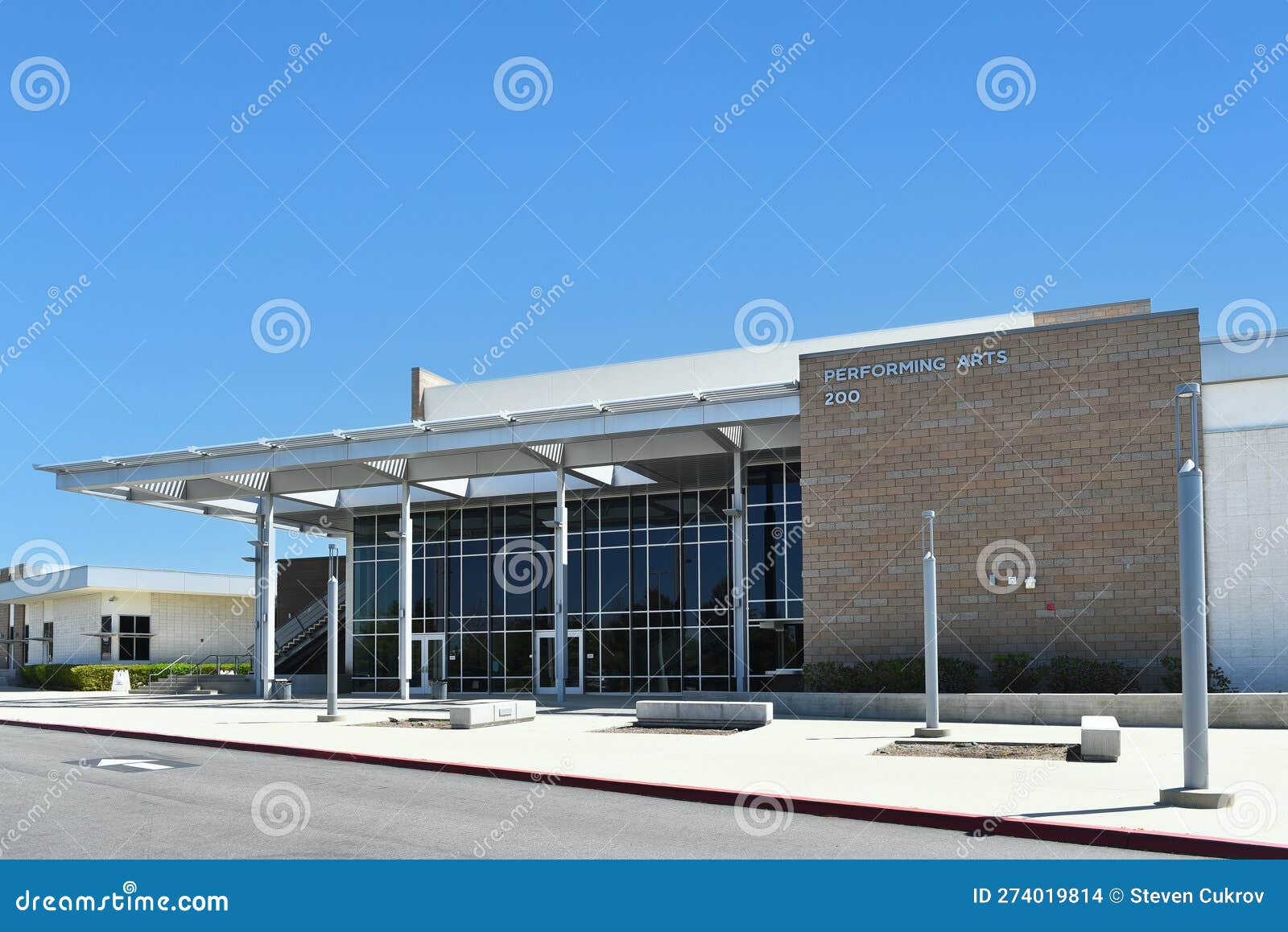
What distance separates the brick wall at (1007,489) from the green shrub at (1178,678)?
0.37m

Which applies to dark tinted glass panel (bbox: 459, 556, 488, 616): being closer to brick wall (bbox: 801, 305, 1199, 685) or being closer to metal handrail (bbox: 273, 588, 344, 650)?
metal handrail (bbox: 273, 588, 344, 650)

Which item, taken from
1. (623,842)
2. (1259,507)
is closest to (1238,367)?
(1259,507)

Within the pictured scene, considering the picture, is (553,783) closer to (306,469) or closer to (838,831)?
(838,831)

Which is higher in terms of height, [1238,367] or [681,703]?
[1238,367]

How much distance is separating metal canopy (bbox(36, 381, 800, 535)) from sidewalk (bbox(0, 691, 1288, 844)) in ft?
22.6

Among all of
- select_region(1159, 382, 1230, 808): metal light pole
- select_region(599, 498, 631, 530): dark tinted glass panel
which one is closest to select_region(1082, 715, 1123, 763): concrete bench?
select_region(1159, 382, 1230, 808): metal light pole

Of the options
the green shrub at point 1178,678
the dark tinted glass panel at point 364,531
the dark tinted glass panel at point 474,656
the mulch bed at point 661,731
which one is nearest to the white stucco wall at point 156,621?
the dark tinted glass panel at point 364,531

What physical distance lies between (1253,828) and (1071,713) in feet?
40.2

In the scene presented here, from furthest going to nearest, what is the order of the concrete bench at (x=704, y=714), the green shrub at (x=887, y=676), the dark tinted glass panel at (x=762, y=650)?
the dark tinted glass panel at (x=762, y=650)
the green shrub at (x=887, y=676)
the concrete bench at (x=704, y=714)

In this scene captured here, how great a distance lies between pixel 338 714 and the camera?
79.9ft

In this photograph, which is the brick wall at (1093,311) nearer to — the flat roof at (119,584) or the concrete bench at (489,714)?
the concrete bench at (489,714)

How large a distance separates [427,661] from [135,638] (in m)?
22.7

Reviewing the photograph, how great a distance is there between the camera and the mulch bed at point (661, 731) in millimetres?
19922

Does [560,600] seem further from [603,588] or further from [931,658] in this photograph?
[931,658]
